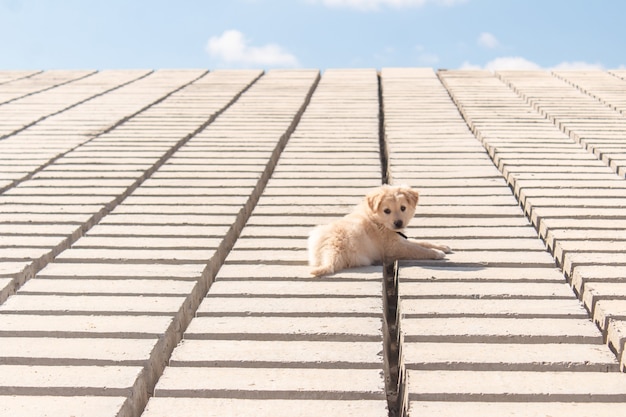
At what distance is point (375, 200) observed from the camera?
3.81 m

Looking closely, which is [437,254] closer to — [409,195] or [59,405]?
[409,195]

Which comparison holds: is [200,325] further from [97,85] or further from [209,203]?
[97,85]

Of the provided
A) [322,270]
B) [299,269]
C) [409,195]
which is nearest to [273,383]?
[322,270]

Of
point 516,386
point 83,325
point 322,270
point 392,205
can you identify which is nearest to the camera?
point 516,386

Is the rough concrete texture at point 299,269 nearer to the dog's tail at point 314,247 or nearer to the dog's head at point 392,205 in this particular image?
the dog's tail at point 314,247

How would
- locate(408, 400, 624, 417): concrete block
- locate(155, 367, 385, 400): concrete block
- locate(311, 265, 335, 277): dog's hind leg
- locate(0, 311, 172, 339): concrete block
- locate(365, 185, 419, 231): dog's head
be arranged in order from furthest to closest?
Answer: locate(365, 185, 419, 231): dog's head
locate(311, 265, 335, 277): dog's hind leg
locate(0, 311, 172, 339): concrete block
locate(155, 367, 385, 400): concrete block
locate(408, 400, 624, 417): concrete block

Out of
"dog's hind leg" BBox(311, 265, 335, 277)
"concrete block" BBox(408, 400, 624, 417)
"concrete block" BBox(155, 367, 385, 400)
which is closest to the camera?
"concrete block" BBox(408, 400, 624, 417)

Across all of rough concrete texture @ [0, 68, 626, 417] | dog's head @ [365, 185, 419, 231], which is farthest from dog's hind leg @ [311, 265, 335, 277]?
dog's head @ [365, 185, 419, 231]

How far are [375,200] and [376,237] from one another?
0.67 feet

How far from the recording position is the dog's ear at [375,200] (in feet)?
12.5

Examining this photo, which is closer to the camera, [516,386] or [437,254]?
[516,386]

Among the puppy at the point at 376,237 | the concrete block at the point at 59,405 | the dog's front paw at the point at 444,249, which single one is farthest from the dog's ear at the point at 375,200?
the concrete block at the point at 59,405

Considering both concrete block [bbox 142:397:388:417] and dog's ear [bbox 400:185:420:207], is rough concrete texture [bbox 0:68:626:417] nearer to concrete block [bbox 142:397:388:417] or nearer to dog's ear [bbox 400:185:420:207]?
concrete block [bbox 142:397:388:417]

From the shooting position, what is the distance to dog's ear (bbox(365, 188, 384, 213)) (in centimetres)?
380
